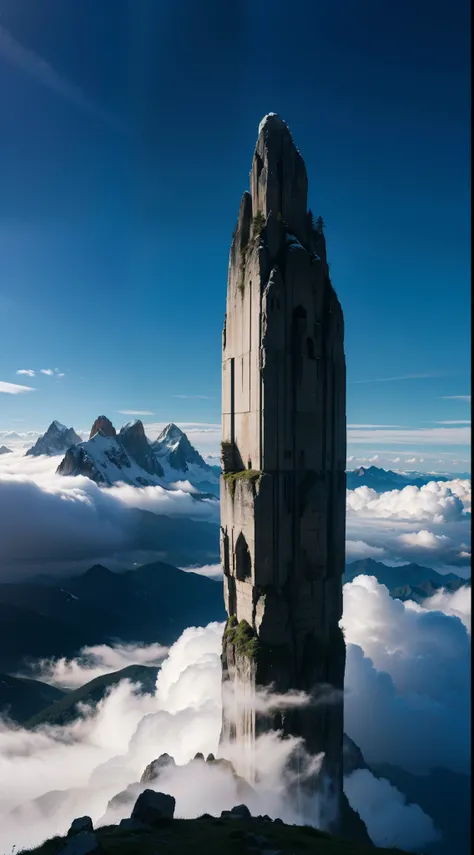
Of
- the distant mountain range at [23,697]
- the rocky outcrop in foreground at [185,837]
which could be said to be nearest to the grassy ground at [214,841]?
the rocky outcrop in foreground at [185,837]

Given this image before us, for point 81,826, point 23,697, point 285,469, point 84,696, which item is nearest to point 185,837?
point 81,826

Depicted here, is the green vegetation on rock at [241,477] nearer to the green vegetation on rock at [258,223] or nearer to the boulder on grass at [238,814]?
the green vegetation on rock at [258,223]

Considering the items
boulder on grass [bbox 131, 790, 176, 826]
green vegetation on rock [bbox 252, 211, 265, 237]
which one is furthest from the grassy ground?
green vegetation on rock [bbox 252, 211, 265, 237]

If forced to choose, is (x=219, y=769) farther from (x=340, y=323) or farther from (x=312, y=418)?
(x=340, y=323)

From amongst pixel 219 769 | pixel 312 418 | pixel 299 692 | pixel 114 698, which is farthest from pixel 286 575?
pixel 114 698

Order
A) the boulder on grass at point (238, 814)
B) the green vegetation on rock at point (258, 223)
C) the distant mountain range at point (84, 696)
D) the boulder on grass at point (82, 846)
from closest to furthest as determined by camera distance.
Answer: the boulder on grass at point (82, 846)
the boulder on grass at point (238, 814)
the green vegetation on rock at point (258, 223)
the distant mountain range at point (84, 696)

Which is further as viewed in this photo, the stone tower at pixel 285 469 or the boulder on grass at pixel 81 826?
the stone tower at pixel 285 469

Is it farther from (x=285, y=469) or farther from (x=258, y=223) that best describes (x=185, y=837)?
(x=258, y=223)
